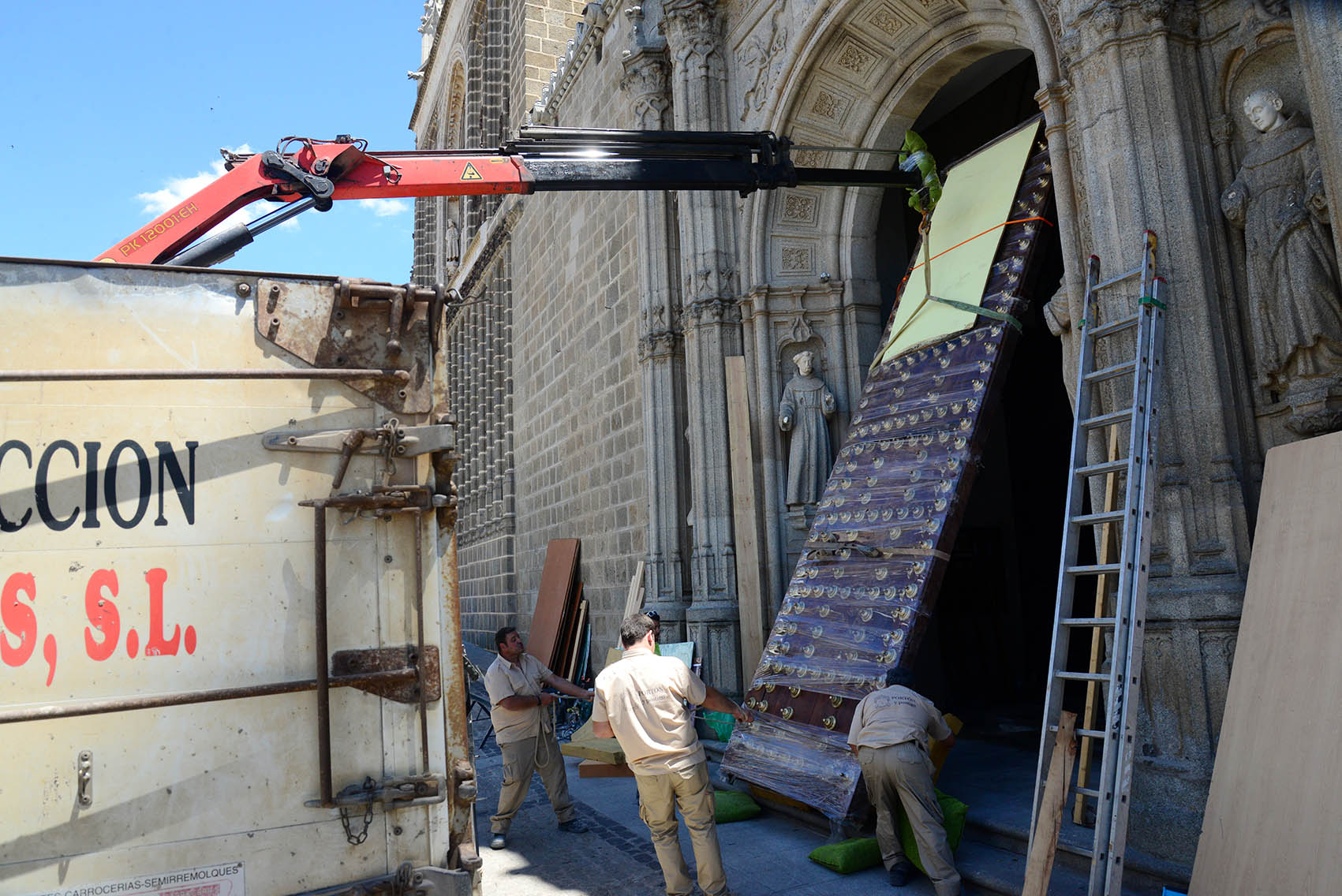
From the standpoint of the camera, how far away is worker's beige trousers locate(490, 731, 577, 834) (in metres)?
5.99

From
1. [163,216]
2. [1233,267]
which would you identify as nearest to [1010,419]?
[1233,267]

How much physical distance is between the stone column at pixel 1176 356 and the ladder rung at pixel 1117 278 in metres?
0.05

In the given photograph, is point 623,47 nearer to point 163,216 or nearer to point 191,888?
point 163,216

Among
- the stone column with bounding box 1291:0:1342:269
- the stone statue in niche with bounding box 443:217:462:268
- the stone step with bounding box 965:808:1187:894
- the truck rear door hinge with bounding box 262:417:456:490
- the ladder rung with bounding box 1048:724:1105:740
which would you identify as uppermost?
the stone statue in niche with bounding box 443:217:462:268

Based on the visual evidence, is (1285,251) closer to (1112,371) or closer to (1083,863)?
(1112,371)

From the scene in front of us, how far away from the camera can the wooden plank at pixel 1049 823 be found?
372cm

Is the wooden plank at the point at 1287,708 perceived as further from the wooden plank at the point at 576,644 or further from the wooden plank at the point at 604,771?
the wooden plank at the point at 576,644

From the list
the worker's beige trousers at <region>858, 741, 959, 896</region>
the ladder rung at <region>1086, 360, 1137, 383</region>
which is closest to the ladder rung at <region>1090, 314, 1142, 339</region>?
the ladder rung at <region>1086, 360, 1137, 383</region>

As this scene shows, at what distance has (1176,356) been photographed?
463 centimetres

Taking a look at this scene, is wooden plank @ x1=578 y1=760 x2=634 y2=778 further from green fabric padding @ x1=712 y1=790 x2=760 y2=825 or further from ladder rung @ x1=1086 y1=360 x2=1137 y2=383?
ladder rung @ x1=1086 y1=360 x2=1137 y2=383

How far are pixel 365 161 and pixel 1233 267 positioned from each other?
17.0 ft

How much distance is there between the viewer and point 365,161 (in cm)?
599

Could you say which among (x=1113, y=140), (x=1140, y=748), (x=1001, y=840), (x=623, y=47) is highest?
(x=623, y=47)

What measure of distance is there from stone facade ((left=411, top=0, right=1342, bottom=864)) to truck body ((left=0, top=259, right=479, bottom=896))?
3.66 meters
